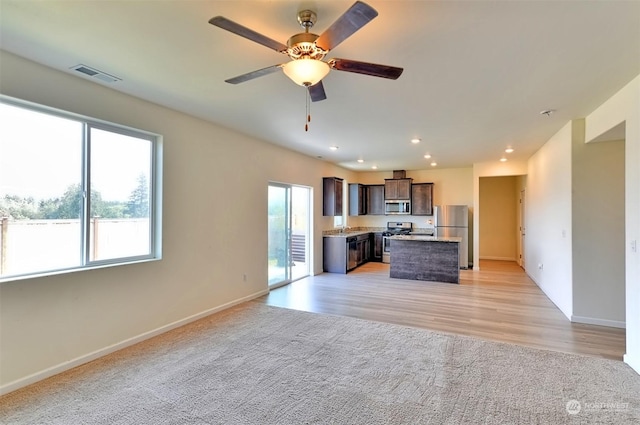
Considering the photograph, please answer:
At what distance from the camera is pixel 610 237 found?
154 inches

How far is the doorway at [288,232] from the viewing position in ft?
19.3

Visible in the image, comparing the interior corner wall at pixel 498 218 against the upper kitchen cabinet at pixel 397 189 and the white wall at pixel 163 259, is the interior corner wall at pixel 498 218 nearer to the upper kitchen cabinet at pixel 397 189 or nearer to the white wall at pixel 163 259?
the upper kitchen cabinet at pixel 397 189

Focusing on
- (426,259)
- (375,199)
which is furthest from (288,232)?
(375,199)

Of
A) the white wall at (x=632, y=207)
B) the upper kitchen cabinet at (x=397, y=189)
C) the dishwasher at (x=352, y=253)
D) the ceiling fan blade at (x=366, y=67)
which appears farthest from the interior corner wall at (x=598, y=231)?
the upper kitchen cabinet at (x=397, y=189)

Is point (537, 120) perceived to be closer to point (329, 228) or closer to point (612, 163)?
point (612, 163)

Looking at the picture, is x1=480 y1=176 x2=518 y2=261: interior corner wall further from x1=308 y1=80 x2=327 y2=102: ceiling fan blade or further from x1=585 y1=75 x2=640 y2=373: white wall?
x1=308 y1=80 x2=327 y2=102: ceiling fan blade

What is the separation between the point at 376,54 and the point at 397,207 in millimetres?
7010

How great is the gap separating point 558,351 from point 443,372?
4.65ft

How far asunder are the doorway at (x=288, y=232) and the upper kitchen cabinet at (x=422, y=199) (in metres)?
3.48

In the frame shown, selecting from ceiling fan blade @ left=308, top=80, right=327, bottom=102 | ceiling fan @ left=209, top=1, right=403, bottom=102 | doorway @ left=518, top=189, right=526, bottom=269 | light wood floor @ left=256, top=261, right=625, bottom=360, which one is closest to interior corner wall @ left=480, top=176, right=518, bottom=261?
doorway @ left=518, top=189, right=526, bottom=269

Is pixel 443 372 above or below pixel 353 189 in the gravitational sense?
below

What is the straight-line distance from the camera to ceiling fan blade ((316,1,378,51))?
4.75ft

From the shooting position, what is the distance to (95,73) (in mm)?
2814

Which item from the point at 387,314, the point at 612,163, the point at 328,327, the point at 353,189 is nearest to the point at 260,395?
the point at 328,327
